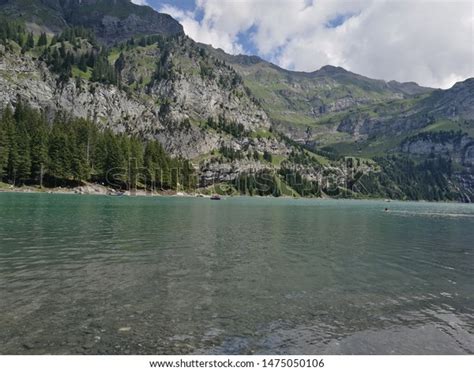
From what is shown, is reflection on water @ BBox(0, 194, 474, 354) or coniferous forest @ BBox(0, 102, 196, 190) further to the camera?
coniferous forest @ BBox(0, 102, 196, 190)

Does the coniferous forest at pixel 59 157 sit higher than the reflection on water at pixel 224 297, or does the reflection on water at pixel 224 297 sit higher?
the coniferous forest at pixel 59 157

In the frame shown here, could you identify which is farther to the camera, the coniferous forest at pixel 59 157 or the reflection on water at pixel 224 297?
the coniferous forest at pixel 59 157

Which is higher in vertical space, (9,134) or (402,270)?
(9,134)

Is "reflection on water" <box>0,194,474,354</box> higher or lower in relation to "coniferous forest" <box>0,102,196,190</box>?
lower

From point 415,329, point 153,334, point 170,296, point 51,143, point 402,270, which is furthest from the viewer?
→ point 51,143

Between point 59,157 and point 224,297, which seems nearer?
point 224,297

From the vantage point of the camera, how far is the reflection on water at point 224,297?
49.9 ft

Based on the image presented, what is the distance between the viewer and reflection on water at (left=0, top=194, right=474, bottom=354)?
15.2m

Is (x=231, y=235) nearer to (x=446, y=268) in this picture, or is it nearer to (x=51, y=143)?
(x=446, y=268)

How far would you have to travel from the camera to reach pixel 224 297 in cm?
2158

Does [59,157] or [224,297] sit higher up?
[59,157]
